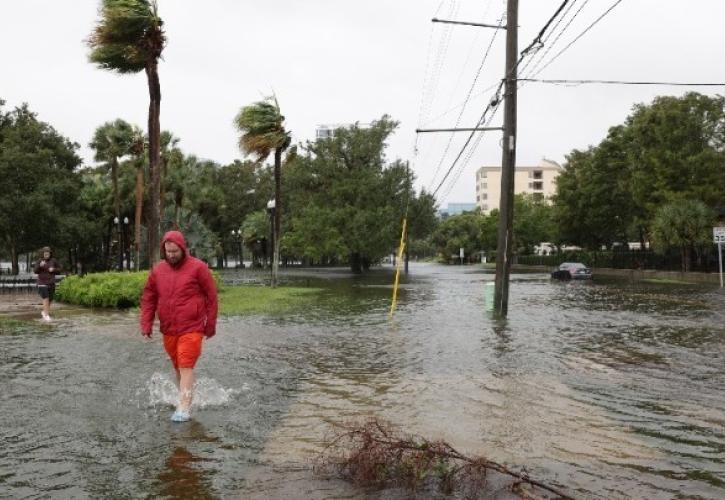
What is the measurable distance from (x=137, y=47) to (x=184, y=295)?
46.1ft

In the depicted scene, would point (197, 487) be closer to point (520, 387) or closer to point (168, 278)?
point (168, 278)

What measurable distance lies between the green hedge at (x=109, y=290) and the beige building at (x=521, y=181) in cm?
12774

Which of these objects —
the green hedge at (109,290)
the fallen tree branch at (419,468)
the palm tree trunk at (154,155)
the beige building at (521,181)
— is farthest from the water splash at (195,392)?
the beige building at (521,181)

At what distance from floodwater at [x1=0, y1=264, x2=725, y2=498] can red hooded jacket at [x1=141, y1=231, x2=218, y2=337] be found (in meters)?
0.88

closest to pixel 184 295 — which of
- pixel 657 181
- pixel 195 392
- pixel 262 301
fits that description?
pixel 195 392

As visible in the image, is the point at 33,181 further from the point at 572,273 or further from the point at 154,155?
the point at 572,273

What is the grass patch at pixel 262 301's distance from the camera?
58.1 feet

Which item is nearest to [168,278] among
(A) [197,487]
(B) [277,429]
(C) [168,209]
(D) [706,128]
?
(B) [277,429]

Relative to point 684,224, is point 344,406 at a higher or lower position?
lower

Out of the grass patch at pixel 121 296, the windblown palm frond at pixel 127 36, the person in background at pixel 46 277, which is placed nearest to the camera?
the person in background at pixel 46 277

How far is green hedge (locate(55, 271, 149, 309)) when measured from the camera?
714 inches

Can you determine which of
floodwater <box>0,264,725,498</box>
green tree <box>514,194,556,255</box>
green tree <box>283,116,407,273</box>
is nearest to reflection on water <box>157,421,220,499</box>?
floodwater <box>0,264,725,498</box>

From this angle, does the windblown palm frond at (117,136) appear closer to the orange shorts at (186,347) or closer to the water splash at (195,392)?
the water splash at (195,392)

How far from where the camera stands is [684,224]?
118 ft
